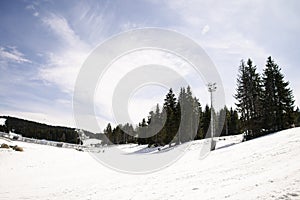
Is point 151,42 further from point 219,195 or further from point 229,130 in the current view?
point 229,130

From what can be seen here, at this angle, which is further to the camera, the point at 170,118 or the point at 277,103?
the point at 170,118

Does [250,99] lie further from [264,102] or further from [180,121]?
[180,121]

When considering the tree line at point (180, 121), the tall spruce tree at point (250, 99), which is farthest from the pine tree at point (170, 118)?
the tall spruce tree at point (250, 99)

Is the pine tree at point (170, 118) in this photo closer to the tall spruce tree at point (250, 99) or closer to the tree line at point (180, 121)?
the tree line at point (180, 121)

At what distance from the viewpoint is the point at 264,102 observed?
33.5 metres

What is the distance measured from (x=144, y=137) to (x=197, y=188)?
59.4 m

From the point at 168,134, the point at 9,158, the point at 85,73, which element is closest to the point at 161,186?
the point at 85,73

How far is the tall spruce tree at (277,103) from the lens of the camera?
103 ft

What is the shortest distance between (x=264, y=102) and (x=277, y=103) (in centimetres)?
186

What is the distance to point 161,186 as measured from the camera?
1056 centimetres

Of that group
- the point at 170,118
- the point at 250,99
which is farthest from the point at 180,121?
the point at 250,99

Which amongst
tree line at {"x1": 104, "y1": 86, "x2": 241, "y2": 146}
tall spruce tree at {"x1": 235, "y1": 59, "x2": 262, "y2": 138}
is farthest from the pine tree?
tall spruce tree at {"x1": 235, "y1": 59, "x2": 262, "y2": 138}

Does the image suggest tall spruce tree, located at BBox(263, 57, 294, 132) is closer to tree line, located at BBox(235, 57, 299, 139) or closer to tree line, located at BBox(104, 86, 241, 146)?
tree line, located at BBox(235, 57, 299, 139)

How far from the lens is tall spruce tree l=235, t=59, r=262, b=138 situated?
3331cm
